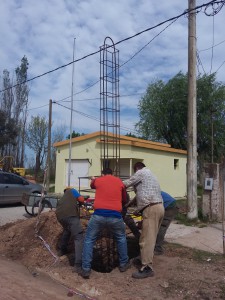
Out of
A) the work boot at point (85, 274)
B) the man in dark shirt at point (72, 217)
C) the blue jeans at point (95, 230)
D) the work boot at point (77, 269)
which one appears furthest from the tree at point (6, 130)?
the work boot at point (85, 274)

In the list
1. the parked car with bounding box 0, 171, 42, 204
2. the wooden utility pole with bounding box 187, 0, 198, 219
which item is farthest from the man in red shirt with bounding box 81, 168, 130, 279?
the parked car with bounding box 0, 171, 42, 204

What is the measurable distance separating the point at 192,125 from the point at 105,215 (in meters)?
6.98

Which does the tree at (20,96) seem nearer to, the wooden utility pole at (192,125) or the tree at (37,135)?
the tree at (37,135)

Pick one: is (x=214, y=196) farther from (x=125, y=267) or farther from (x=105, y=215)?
(x=105, y=215)

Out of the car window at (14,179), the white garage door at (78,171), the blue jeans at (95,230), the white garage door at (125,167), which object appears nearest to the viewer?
the blue jeans at (95,230)

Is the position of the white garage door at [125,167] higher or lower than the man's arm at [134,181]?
higher

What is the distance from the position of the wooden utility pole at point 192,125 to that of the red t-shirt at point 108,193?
6105 millimetres

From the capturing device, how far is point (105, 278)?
6.61 m

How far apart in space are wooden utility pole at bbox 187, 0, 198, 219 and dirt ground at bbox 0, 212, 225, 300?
3978mm

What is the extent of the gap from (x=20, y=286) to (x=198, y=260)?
11.4ft

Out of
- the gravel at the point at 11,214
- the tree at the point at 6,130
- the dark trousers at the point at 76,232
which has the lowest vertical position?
the gravel at the point at 11,214

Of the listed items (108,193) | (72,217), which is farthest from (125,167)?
(108,193)

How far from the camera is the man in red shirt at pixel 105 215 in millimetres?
6609

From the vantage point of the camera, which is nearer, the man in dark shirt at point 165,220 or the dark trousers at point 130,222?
the dark trousers at point 130,222
